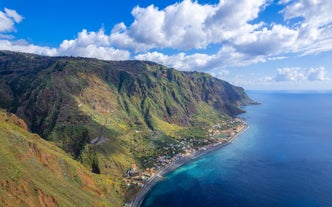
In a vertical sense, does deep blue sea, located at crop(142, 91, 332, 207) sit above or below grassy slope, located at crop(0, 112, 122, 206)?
below

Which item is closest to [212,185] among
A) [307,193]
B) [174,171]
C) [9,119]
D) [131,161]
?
[174,171]

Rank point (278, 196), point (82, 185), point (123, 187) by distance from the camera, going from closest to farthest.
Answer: point (82, 185) → point (278, 196) → point (123, 187)

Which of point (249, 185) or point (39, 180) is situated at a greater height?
point (39, 180)

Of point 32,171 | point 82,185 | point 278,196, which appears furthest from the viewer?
point 278,196

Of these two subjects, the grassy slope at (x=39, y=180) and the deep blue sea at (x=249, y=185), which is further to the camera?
the deep blue sea at (x=249, y=185)

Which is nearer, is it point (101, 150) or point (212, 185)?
point (212, 185)

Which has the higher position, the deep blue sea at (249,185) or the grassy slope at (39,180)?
the grassy slope at (39,180)

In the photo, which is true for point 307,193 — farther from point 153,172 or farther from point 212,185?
point 153,172

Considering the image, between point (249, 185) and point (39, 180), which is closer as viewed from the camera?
point (39, 180)
